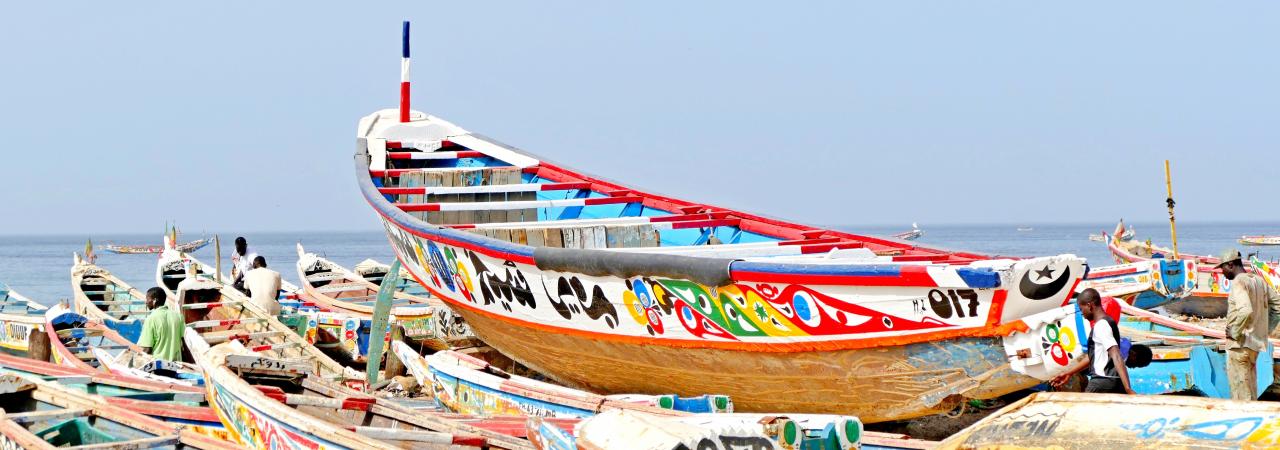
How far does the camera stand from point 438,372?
1065 cm

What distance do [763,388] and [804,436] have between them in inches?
90.9

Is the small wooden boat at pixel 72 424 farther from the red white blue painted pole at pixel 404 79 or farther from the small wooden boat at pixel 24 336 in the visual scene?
the red white blue painted pole at pixel 404 79

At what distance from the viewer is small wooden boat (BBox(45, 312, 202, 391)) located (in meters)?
10.3

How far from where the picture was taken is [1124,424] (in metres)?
6.06

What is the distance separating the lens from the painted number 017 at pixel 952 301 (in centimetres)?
688

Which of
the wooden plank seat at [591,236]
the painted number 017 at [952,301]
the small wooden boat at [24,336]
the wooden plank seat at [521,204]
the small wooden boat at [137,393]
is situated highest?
the wooden plank seat at [521,204]

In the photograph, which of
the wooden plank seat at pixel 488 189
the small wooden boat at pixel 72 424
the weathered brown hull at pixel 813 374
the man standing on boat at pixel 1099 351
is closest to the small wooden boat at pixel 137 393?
the small wooden boat at pixel 72 424

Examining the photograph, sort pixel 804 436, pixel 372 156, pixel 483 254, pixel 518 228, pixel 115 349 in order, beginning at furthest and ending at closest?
1. pixel 372 156
2. pixel 115 349
3. pixel 518 228
4. pixel 483 254
5. pixel 804 436

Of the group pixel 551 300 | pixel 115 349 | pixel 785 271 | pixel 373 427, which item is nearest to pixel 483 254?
pixel 551 300

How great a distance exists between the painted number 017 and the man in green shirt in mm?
7217

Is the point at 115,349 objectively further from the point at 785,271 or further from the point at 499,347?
the point at 785,271

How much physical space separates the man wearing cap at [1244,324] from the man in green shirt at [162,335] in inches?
346

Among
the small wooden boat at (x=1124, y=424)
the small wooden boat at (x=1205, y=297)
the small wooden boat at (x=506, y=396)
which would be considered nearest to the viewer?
the small wooden boat at (x=1124, y=424)

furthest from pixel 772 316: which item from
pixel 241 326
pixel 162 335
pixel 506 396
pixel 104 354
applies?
pixel 104 354
